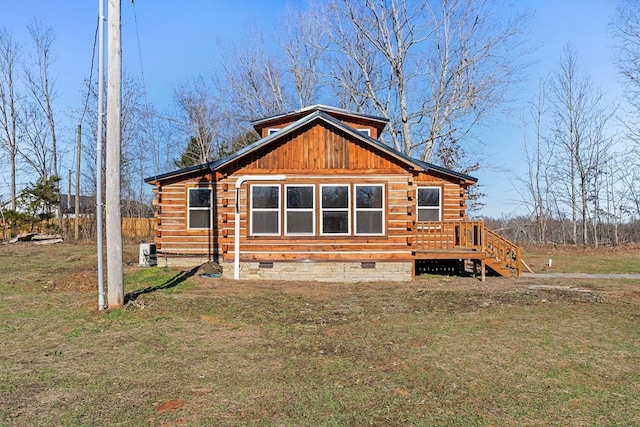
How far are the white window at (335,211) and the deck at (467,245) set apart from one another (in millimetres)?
2215

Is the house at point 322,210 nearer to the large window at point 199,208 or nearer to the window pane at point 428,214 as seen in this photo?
the large window at point 199,208

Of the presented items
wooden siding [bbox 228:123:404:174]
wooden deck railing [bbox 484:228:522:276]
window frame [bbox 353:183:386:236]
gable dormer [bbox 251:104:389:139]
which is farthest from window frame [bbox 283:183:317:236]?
wooden deck railing [bbox 484:228:522:276]

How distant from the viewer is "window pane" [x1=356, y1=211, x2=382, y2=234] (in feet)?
42.2

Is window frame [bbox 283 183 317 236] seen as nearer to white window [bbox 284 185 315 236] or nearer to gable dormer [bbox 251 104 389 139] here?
white window [bbox 284 185 315 236]

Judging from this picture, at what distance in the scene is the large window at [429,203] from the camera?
15.8 metres

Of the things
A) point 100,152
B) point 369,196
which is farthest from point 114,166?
point 369,196

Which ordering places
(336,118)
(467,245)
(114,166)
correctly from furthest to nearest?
(336,118), (467,245), (114,166)

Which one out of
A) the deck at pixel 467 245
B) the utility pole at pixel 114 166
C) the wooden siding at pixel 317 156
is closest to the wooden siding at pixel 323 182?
the wooden siding at pixel 317 156

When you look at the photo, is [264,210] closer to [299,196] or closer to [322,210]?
[299,196]

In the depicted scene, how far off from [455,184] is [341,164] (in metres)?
5.21

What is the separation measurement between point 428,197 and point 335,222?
4.74m

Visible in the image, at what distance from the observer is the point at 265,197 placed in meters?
12.9

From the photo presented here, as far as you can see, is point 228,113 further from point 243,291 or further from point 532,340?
point 532,340

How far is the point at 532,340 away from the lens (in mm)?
6309
